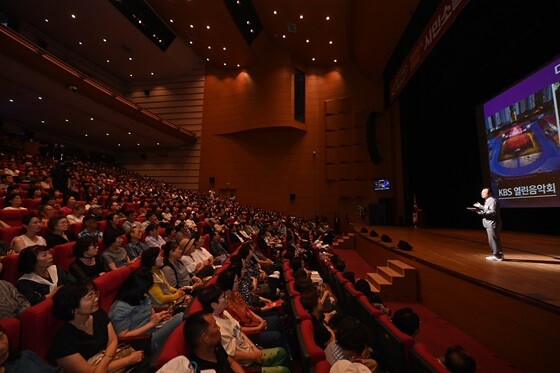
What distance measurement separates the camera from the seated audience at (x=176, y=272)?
2934 mm

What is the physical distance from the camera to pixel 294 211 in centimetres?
1420

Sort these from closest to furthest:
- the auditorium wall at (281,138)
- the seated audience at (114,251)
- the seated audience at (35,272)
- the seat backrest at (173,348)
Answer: the seat backrest at (173,348) < the seated audience at (35,272) < the seated audience at (114,251) < the auditorium wall at (281,138)

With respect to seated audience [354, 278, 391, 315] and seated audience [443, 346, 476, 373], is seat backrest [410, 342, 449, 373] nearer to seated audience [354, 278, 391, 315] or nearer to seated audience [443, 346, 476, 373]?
seated audience [443, 346, 476, 373]

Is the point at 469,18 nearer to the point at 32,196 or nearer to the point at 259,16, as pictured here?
the point at 32,196

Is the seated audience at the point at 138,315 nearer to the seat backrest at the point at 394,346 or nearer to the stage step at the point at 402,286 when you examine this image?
the seat backrest at the point at 394,346

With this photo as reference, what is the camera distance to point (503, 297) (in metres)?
2.42

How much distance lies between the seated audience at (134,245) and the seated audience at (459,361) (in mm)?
3211

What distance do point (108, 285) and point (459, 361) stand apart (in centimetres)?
→ 231

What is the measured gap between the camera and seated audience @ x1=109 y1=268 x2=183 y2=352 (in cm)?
190

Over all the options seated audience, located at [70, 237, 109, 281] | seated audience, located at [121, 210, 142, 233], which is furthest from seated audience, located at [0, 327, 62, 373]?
seated audience, located at [121, 210, 142, 233]

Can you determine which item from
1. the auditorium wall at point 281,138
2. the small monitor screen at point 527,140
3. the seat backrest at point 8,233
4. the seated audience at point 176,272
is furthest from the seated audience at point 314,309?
the auditorium wall at point 281,138

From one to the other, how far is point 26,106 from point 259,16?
9.54 meters

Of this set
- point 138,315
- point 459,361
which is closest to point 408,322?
point 459,361

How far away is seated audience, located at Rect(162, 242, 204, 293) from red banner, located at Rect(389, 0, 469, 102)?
15.8ft
